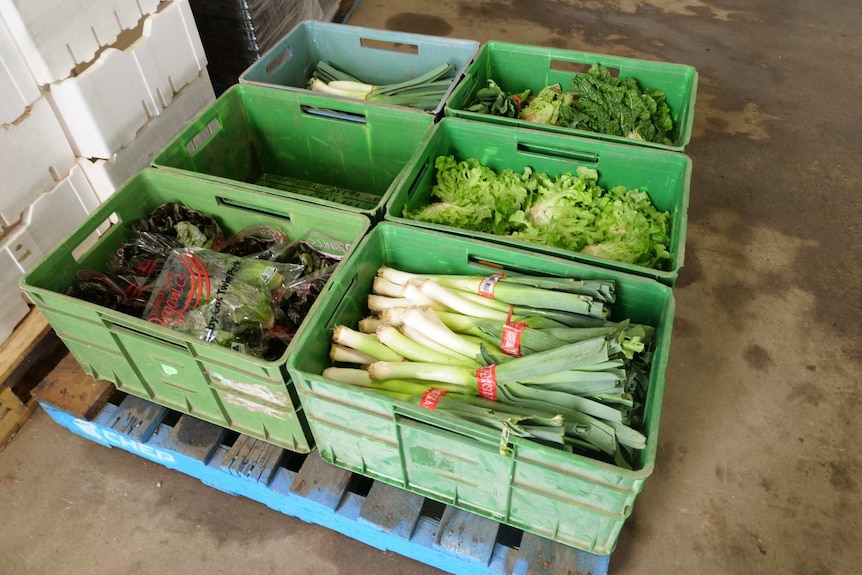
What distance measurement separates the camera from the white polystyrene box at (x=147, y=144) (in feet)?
8.05

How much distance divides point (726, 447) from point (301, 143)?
223 centimetres

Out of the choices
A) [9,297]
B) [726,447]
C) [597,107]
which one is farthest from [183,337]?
[726,447]

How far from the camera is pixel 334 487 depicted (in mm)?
1984

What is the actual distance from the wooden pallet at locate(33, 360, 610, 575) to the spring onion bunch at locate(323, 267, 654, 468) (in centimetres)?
44

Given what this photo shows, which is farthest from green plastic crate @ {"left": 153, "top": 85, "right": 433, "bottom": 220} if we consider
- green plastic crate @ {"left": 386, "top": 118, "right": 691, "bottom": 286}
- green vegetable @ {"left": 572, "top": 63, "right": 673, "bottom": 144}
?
green vegetable @ {"left": 572, "top": 63, "right": 673, "bottom": 144}

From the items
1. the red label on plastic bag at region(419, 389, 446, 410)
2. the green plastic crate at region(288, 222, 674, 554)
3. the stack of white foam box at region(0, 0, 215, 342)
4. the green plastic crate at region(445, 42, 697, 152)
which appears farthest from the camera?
the green plastic crate at region(445, 42, 697, 152)

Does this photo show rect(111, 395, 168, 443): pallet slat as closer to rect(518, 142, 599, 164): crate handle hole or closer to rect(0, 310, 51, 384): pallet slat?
rect(0, 310, 51, 384): pallet slat

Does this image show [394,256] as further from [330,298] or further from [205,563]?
[205,563]

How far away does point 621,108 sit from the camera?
2.57 metres

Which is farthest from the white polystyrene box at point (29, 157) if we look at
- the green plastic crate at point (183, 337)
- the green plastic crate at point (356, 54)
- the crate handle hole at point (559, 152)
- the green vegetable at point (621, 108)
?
the green vegetable at point (621, 108)

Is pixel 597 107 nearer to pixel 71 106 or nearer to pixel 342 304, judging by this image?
pixel 342 304

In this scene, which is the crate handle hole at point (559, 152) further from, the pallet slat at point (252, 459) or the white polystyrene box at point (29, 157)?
the white polystyrene box at point (29, 157)

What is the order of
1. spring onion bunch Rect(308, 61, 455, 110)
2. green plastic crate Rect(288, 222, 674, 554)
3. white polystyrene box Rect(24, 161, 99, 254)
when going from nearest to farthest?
green plastic crate Rect(288, 222, 674, 554)
white polystyrene box Rect(24, 161, 99, 254)
spring onion bunch Rect(308, 61, 455, 110)

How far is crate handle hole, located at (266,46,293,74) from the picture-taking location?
289 cm
